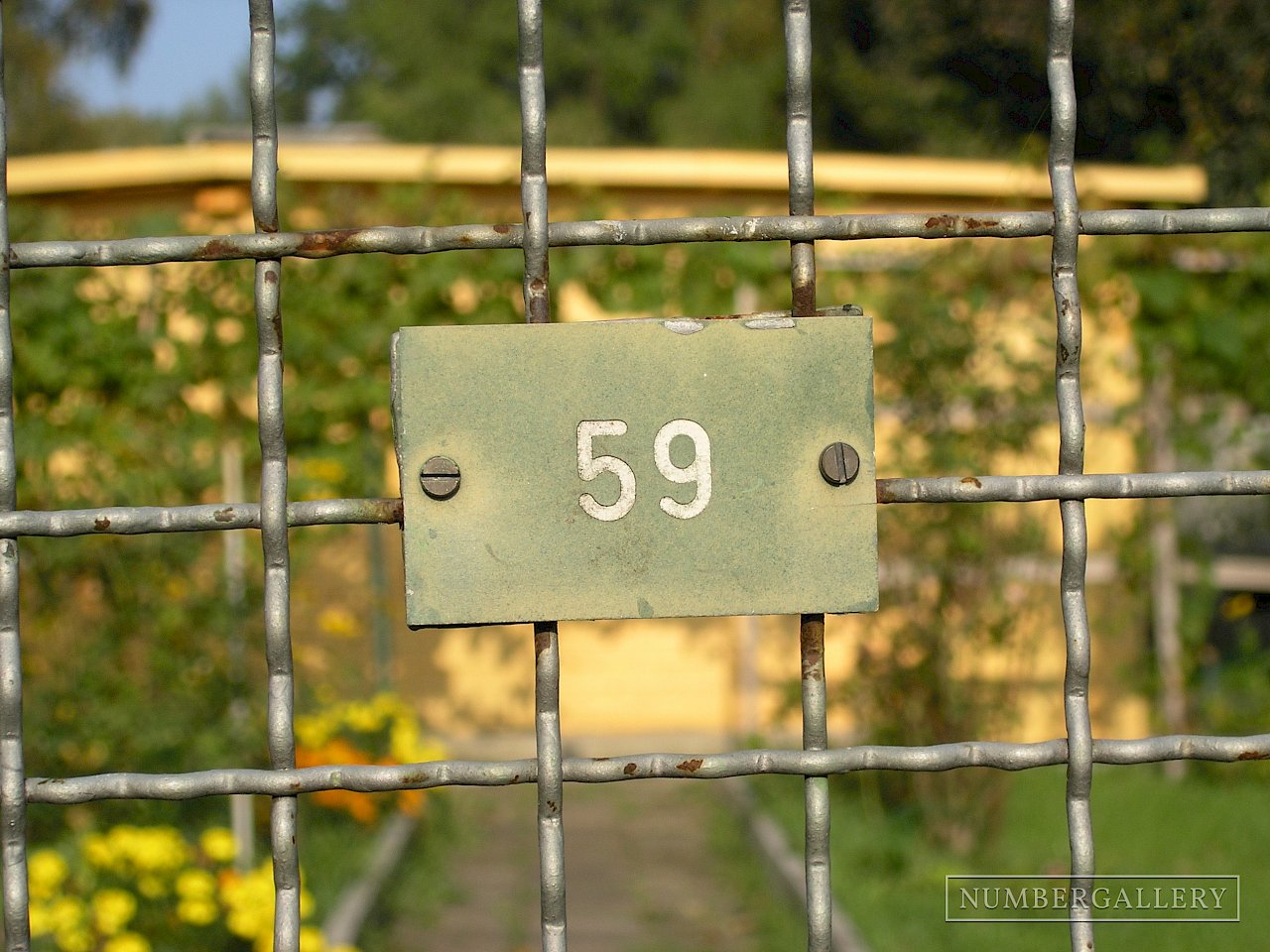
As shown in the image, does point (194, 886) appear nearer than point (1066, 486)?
No

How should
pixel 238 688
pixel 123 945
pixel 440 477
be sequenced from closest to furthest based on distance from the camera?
pixel 440 477
pixel 123 945
pixel 238 688

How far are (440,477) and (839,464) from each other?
36 cm

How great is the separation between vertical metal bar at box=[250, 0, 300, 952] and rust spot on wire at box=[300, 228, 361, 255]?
36 mm

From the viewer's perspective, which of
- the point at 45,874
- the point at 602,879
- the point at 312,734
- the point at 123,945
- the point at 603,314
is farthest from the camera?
the point at 603,314

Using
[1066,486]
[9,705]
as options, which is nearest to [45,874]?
[9,705]

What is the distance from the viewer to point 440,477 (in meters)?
1.13

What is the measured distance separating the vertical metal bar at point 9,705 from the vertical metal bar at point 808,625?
28.3 inches

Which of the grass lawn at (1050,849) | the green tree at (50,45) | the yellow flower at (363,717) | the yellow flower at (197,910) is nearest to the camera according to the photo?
the yellow flower at (197,910)

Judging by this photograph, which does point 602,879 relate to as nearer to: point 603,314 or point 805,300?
point 603,314

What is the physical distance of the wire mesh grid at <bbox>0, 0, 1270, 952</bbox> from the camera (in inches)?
45.8

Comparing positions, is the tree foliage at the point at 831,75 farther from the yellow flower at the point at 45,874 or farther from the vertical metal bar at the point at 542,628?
the yellow flower at the point at 45,874

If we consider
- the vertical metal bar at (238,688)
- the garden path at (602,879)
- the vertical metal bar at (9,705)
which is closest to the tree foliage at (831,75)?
the vertical metal bar at (9,705)

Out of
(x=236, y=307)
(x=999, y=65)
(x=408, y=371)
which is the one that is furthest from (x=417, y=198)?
(x=408, y=371)

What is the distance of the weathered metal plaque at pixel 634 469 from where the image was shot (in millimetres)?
1134
